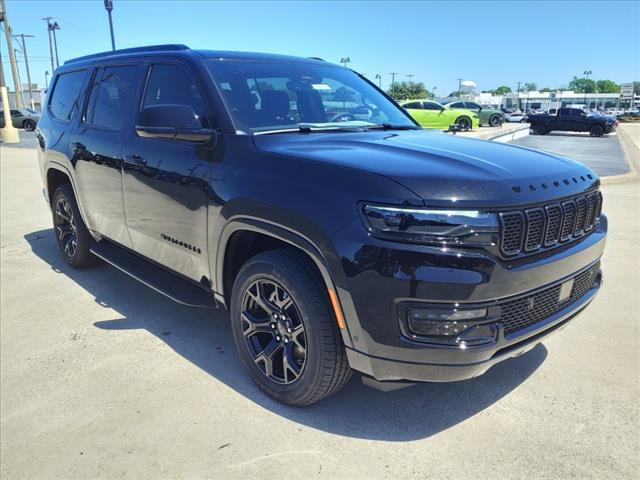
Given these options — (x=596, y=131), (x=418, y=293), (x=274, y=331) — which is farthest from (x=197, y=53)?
(x=596, y=131)

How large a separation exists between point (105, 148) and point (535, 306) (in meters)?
3.32

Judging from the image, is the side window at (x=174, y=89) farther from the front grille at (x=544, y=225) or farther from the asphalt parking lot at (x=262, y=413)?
the front grille at (x=544, y=225)

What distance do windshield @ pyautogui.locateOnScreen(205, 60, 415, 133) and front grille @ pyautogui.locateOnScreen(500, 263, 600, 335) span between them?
1679mm

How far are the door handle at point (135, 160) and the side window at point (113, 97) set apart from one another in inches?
13.8

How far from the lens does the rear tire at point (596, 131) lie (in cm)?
2852

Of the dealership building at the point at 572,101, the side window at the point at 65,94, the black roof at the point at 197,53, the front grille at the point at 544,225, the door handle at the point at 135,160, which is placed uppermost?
the black roof at the point at 197,53

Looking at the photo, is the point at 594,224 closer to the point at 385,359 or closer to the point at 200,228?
the point at 385,359

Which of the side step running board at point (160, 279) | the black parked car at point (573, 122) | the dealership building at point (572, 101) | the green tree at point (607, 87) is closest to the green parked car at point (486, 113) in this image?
the black parked car at point (573, 122)

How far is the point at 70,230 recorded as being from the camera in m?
5.27

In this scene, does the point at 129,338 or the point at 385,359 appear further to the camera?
the point at 129,338

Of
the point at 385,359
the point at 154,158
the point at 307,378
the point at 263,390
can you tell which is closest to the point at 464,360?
the point at 385,359

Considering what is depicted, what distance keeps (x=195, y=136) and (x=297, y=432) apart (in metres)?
1.74

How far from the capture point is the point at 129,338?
381 cm

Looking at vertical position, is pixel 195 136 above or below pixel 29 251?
above
